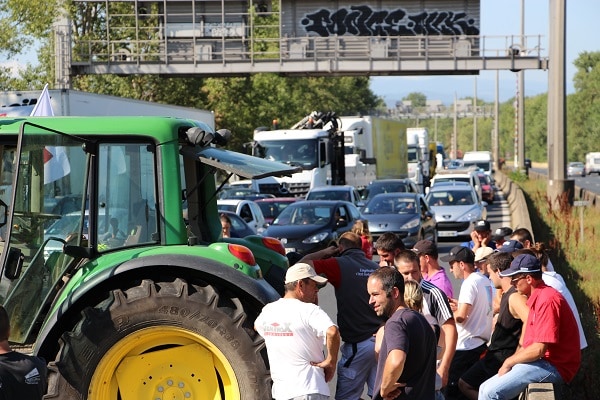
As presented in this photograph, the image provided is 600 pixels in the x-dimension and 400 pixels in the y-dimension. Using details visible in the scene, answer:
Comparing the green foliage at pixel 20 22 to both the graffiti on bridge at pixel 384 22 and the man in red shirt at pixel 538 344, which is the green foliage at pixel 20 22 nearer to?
the man in red shirt at pixel 538 344

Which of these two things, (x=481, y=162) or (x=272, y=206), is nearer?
(x=272, y=206)

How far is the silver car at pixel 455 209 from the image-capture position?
32.7 metres

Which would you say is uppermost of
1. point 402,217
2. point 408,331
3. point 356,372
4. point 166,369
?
point 408,331

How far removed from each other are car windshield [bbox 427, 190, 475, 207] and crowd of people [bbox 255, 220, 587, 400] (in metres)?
22.7

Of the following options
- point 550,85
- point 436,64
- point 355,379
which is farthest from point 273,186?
point 355,379

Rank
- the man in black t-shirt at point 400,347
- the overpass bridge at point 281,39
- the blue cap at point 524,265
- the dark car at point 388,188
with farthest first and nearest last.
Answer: the overpass bridge at point 281,39 → the dark car at point 388,188 → the blue cap at point 524,265 → the man in black t-shirt at point 400,347

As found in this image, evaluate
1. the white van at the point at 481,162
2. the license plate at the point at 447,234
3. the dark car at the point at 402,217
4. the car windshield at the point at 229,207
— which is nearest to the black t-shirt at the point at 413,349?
the car windshield at the point at 229,207

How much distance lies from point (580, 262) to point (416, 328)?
12.7 metres

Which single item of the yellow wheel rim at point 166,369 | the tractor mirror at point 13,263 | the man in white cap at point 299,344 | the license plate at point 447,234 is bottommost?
the license plate at point 447,234

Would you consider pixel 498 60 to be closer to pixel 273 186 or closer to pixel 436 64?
pixel 436 64

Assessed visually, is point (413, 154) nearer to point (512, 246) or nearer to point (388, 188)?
point (388, 188)

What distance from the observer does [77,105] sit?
67.9 ft

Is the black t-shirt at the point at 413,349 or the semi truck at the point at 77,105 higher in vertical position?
the semi truck at the point at 77,105

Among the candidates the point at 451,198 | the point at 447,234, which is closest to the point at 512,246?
the point at 447,234
